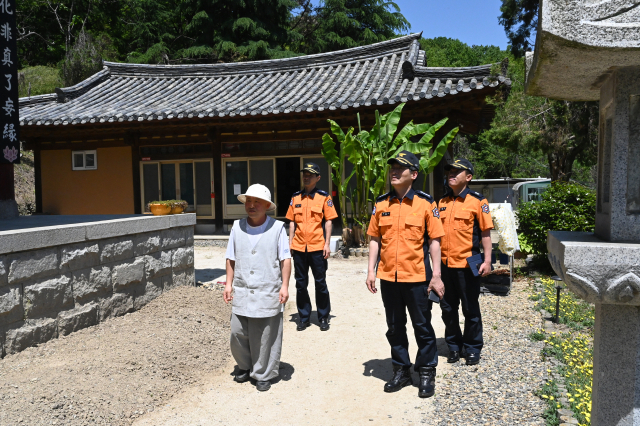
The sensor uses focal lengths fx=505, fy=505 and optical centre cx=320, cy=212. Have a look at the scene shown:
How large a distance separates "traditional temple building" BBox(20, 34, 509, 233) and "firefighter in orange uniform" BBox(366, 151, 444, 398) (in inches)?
290

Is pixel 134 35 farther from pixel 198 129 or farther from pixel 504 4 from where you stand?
pixel 504 4

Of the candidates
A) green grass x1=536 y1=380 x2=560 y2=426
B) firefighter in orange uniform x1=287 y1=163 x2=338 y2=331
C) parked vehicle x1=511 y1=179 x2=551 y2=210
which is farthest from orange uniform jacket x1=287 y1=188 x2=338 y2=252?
parked vehicle x1=511 y1=179 x2=551 y2=210

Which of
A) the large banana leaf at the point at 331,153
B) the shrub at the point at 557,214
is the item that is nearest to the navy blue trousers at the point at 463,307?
the shrub at the point at 557,214

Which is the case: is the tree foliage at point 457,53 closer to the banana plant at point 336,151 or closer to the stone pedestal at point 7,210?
the banana plant at point 336,151

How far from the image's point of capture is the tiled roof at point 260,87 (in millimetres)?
11320

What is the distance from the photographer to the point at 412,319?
396 centimetres

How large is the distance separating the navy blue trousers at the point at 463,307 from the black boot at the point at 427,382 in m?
0.76

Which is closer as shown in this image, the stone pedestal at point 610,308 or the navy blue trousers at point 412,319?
the stone pedestal at point 610,308

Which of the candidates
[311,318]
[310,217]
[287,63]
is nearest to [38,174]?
[287,63]

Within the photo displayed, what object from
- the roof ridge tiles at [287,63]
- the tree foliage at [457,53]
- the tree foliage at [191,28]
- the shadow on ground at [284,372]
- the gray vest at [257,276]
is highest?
the tree foliage at [457,53]

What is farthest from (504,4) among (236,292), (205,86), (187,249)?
(236,292)

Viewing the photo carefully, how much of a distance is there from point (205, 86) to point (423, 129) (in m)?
8.38

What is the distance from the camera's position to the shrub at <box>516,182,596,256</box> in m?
8.10

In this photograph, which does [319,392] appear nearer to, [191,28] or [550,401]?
[550,401]
